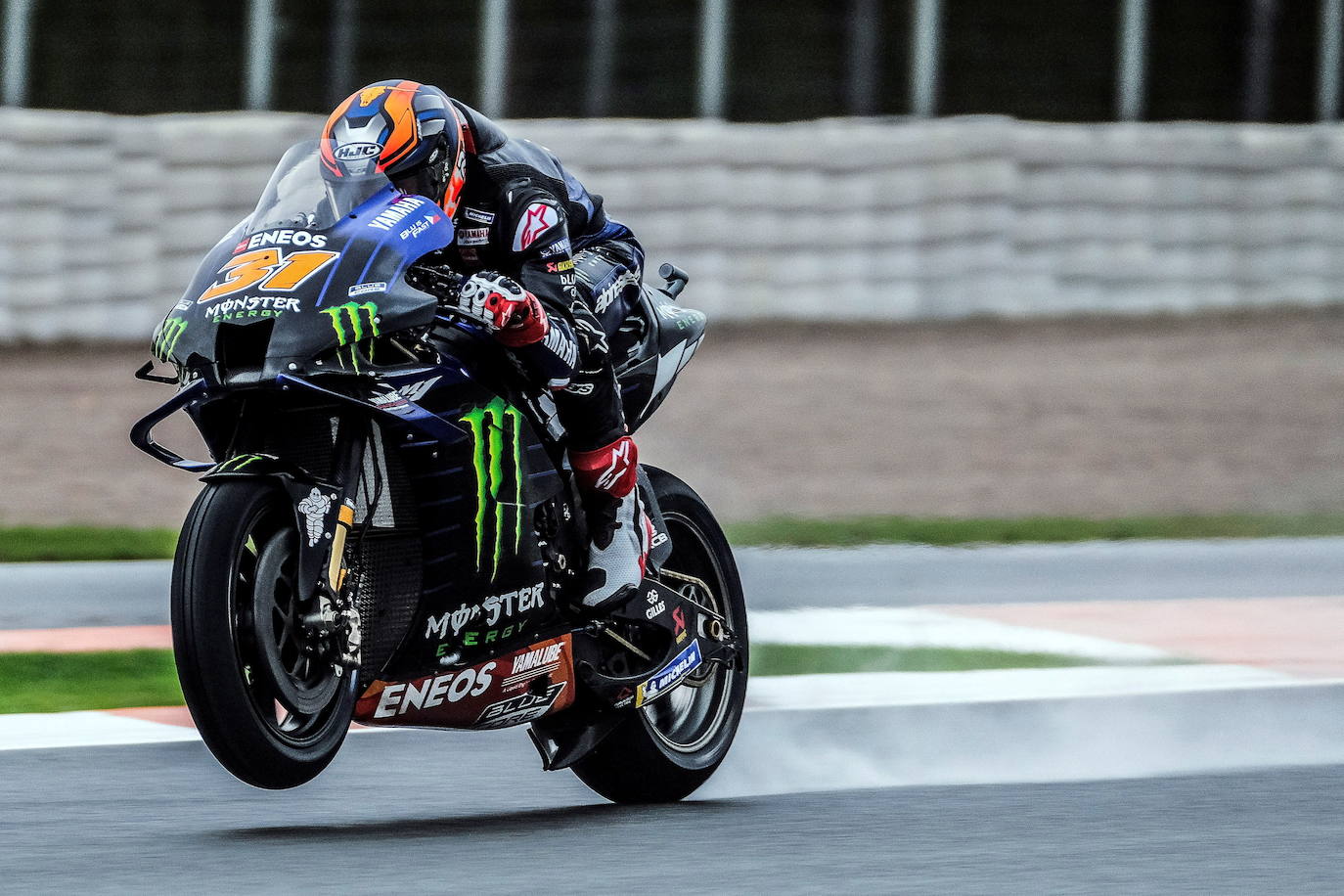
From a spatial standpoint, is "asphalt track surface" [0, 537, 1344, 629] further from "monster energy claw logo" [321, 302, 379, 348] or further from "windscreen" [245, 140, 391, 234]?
"monster energy claw logo" [321, 302, 379, 348]

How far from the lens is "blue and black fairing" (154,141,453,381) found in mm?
4137

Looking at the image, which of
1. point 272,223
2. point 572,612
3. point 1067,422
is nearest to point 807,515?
point 1067,422

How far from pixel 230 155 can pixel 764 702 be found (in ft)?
29.8

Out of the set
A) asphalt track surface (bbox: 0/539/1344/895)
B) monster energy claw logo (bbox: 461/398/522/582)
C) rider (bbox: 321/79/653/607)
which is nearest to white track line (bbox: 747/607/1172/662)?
asphalt track surface (bbox: 0/539/1344/895)

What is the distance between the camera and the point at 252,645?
406 cm

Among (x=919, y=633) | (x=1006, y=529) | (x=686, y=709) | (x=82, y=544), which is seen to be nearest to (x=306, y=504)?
(x=686, y=709)

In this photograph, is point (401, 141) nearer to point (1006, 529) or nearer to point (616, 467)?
point (616, 467)

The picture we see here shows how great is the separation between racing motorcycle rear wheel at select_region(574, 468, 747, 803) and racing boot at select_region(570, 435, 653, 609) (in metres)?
0.36

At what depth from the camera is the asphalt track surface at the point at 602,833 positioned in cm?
409

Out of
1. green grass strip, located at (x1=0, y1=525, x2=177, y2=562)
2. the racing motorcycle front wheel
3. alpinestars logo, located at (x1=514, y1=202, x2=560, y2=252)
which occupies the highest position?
alpinestars logo, located at (x1=514, y1=202, x2=560, y2=252)

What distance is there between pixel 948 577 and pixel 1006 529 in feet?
4.39

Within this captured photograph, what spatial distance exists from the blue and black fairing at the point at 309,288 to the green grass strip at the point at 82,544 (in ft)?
18.4

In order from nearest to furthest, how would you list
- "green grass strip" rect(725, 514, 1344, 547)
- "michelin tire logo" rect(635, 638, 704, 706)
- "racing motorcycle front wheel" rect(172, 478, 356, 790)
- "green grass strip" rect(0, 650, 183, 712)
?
"racing motorcycle front wheel" rect(172, 478, 356, 790) < "michelin tire logo" rect(635, 638, 704, 706) < "green grass strip" rect(0, 650, 183, 712) < "green grass strip" rect(725, 514, 1344, 547)

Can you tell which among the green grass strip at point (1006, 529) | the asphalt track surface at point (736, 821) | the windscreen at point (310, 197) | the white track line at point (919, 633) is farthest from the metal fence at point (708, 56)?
the windscreen at point (310, 197)
